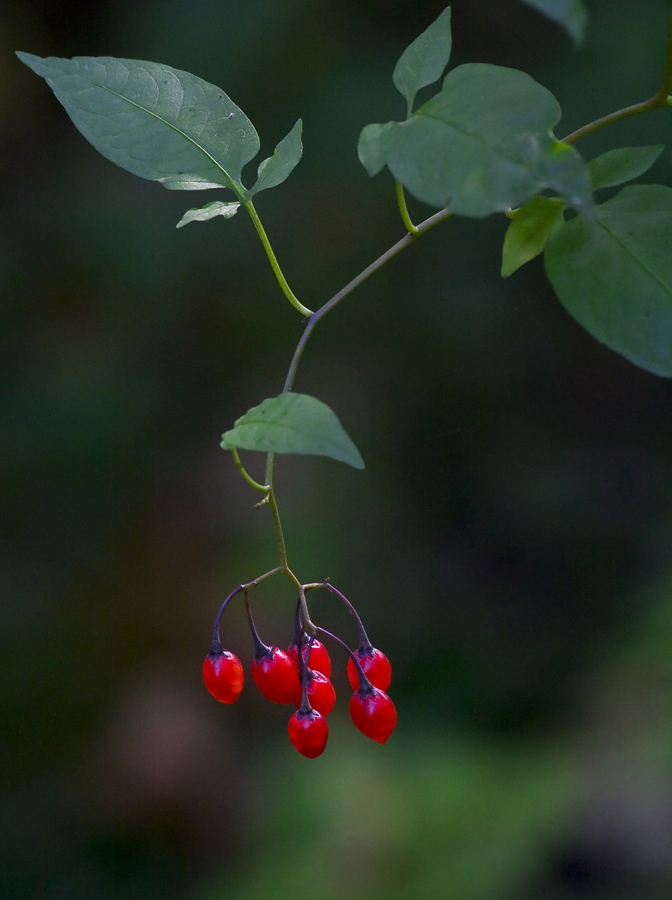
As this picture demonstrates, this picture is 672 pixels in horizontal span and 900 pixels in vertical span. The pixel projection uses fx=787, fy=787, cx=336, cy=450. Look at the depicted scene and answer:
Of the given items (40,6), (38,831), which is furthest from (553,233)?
(40,6)

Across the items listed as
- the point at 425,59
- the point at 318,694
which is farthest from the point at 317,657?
the point at 425,59

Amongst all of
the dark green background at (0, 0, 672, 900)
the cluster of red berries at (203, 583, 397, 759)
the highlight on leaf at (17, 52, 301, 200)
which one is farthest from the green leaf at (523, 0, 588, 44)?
the dark green background at (0, 0, 672, 900)

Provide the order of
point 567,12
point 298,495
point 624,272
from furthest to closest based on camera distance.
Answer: point 298,495 → point 624,272 → point 567,12

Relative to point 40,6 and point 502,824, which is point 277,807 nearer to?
point 502,824

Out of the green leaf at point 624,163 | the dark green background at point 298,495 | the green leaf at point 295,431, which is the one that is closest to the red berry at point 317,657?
the green leaf at point 295,431

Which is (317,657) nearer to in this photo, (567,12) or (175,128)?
(175,128)

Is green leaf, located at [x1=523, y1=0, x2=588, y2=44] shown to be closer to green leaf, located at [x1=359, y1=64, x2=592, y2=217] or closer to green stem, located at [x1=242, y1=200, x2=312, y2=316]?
green leaf, located at [x1=359, y1=64, x2=592, y2=217]

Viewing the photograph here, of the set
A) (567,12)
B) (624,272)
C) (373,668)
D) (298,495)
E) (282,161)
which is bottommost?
(298,495)

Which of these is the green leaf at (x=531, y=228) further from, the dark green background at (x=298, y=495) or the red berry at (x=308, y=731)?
the dark green background at (x=298, y=495)
